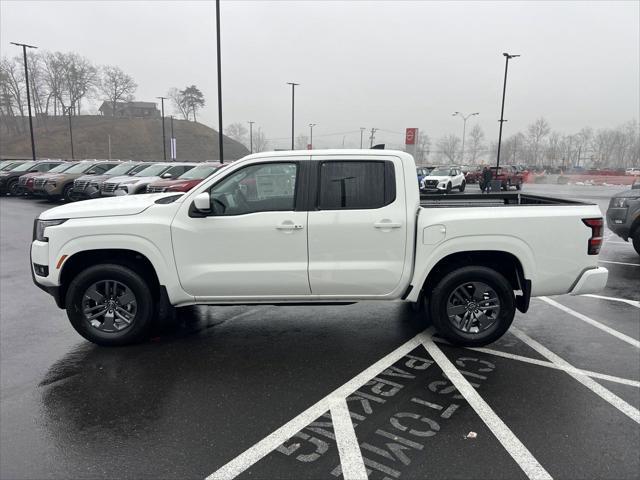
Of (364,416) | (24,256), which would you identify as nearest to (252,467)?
(364,416)

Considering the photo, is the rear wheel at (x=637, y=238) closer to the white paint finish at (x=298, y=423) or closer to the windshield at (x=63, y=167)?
the white paint finish at (x=298, y=423)

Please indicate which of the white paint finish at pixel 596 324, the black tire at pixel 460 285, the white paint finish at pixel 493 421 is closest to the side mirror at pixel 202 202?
the black tire at pixel 460 285

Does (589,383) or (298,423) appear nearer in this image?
(298,423)

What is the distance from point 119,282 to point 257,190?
165cm

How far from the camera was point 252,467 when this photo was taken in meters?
2.81

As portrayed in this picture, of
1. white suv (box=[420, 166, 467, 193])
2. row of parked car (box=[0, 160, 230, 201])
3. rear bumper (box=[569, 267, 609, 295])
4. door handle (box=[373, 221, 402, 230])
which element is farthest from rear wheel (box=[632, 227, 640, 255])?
white suv (box=[420, 166, 467, 193])

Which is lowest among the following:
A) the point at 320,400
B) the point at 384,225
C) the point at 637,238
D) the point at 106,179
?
the point at 320,400

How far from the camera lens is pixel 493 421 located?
335cm

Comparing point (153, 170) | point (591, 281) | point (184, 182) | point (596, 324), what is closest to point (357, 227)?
point (591, 281)

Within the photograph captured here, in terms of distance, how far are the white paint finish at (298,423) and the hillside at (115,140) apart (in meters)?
100

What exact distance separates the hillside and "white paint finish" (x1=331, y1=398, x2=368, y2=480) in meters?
101

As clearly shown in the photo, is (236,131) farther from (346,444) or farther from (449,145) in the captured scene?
(346,444)

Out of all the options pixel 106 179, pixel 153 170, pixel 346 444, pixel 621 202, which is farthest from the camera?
pixel 153 170

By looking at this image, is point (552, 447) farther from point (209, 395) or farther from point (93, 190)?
point (93, 190)
